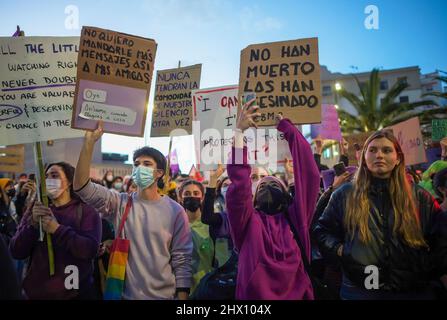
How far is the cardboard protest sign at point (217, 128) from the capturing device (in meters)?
4.77

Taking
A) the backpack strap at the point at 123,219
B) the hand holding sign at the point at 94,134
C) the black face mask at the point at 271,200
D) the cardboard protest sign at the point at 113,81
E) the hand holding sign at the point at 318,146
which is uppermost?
the cardboard protest sign at the point at 113,81

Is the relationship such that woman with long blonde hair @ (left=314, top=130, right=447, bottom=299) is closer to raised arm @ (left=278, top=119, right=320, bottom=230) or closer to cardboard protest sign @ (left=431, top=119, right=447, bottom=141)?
raised arm @ (left=278, top=119, right=320, bottom=230)

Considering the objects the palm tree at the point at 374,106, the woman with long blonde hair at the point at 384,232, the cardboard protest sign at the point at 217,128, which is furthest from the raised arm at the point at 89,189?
the palm tree at the point at 374,106

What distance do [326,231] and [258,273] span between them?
65cm

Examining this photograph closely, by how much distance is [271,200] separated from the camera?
288 centimetres

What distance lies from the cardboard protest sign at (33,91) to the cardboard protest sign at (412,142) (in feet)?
15.1

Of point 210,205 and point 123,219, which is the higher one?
point 210,205

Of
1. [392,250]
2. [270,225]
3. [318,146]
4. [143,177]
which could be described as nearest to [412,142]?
[318,146]

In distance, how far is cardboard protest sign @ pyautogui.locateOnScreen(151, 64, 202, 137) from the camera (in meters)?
5.10

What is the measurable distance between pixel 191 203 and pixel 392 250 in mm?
2135

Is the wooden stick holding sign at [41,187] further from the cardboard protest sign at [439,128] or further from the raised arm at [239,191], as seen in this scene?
the cardboard protest sign at [439,128]

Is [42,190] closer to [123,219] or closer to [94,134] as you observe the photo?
[94,134]
